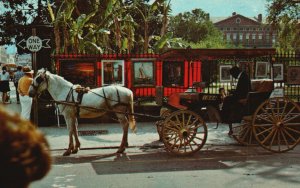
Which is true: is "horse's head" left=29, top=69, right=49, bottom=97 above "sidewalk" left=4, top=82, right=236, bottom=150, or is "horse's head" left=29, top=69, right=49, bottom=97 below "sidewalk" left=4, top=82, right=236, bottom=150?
above

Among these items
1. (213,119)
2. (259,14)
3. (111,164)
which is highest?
(259,14)

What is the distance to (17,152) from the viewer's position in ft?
4.32

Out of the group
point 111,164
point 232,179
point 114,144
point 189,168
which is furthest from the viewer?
point 114,144

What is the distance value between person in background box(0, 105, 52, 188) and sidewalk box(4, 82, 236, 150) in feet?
32.0

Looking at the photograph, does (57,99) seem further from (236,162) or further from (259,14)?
(259,14)

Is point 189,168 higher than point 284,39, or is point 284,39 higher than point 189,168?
point 284,39

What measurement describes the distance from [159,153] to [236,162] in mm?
1830

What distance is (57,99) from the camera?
33.7 feet

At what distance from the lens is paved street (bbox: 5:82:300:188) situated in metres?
7.37

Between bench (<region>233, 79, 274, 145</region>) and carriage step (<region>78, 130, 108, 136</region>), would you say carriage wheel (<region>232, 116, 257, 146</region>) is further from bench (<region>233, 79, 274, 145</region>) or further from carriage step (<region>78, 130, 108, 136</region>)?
carriage step (<region>78, 130, 108, 136</region>)

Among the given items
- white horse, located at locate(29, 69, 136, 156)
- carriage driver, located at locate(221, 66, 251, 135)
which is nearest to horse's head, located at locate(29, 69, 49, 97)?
white horse, located at locate(29, 69, 136, 156)

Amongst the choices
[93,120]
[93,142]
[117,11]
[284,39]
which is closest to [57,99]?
[93,142]

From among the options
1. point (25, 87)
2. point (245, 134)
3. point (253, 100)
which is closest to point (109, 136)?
point (25, 87)

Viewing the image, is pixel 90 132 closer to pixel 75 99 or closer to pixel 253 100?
pixel 75 99
